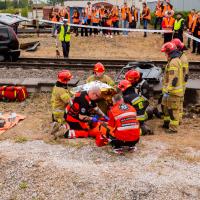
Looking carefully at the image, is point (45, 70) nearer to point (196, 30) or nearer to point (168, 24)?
point (168, 24)

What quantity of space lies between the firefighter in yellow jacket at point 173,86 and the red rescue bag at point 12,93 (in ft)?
12.6

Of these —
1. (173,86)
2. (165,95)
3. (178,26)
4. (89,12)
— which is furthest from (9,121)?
(89,12)

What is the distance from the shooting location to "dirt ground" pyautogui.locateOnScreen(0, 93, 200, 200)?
5.55 m

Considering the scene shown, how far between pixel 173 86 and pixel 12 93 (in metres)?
4.30

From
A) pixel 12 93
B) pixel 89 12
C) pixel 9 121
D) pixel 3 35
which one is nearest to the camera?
pixel 9 121

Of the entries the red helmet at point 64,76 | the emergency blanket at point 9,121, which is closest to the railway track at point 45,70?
the emergency blanket at point 9,121

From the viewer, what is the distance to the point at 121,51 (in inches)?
719

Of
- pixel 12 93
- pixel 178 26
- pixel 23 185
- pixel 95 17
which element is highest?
pixel 95 17

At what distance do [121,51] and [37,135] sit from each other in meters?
11.0

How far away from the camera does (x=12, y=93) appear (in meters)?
10.2

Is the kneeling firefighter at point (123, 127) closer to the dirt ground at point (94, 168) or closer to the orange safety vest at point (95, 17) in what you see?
the dirt ground at point (94, 168)

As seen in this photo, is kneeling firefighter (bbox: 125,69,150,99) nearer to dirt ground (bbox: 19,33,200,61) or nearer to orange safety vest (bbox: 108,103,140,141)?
orange safety vest (bbox: 108,103,140,141)

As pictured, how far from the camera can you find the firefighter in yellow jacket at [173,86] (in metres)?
7.94

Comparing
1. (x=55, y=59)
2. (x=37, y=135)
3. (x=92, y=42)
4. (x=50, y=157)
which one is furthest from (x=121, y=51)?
(x=50, y=157)
